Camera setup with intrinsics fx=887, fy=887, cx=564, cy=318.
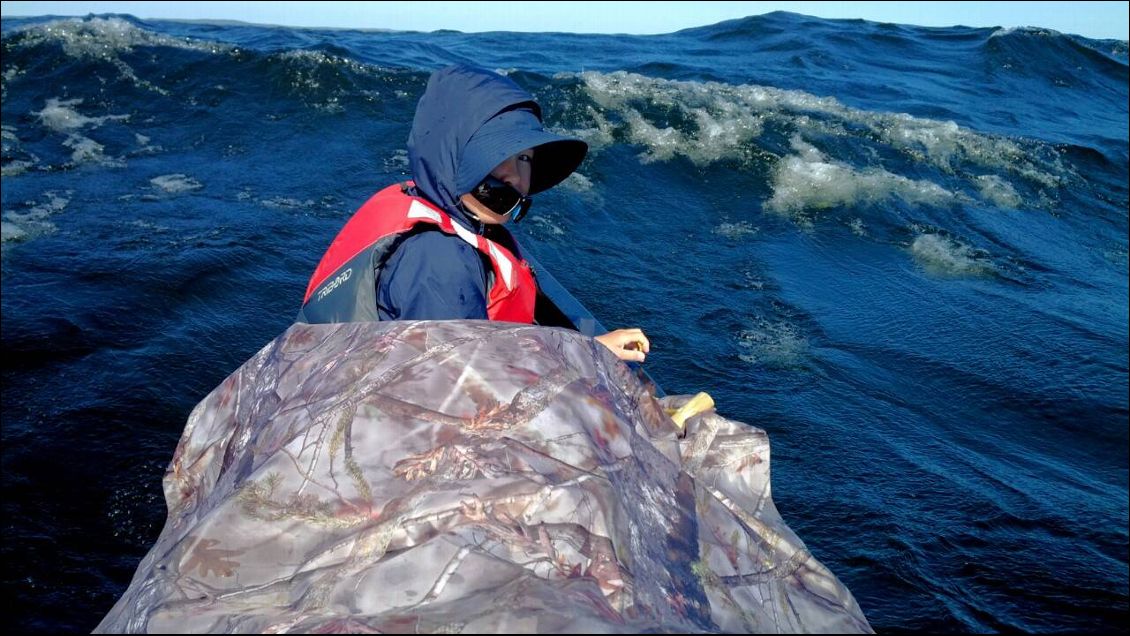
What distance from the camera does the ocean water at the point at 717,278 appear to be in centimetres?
379

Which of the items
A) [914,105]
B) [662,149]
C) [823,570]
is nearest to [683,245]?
[662,149]

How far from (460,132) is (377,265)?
1.84 ft

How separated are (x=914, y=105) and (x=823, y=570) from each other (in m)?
11.7

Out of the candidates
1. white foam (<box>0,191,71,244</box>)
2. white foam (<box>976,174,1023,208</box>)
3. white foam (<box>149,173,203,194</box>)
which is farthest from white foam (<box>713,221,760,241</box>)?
white foam (<box>0,191,71,244</box>)

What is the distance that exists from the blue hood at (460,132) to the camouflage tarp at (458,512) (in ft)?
2.41

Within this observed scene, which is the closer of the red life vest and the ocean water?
the red life vest

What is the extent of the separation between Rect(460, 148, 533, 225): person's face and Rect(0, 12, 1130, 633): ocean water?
1.87 metres

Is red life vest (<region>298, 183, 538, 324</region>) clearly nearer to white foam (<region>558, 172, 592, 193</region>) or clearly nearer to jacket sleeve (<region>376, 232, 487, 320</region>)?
jacket sleeve (<region>376, 232, 487, 320</region>)

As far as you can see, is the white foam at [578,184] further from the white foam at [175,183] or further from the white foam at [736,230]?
the white foam at [175,183]

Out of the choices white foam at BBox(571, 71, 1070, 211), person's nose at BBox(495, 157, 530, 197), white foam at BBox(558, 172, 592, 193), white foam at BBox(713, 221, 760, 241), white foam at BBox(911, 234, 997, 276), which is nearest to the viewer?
person's nose at BBox(495, 157, 530, 197)

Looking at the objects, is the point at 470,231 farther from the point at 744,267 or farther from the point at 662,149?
the point at 662,149

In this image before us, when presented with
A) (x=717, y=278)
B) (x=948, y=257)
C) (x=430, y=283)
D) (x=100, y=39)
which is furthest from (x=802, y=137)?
(x=100, y=39)

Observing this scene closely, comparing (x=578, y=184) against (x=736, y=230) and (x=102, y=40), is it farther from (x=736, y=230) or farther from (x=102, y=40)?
(x=102, y=40)

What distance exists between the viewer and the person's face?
10.3ft
